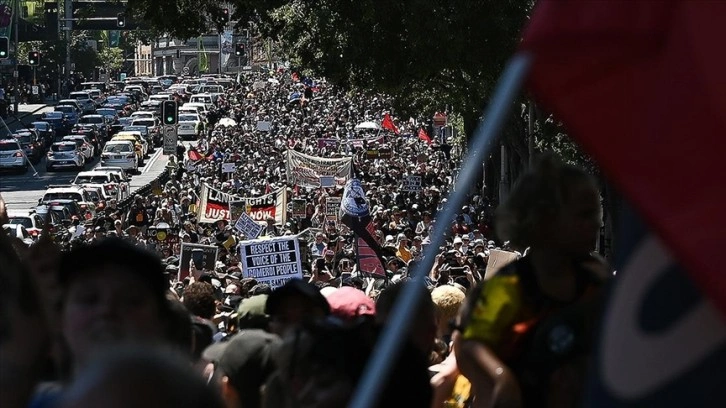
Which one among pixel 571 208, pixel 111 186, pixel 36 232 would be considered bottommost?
pixel 111 186

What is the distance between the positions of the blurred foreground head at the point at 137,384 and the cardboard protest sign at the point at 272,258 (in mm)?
15967

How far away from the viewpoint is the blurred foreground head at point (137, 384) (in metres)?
2.59

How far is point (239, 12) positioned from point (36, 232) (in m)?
13.9

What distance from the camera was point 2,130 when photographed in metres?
83.6

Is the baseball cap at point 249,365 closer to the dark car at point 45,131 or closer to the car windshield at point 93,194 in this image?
the car windshield at point 93,194

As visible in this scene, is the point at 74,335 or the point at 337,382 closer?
the point at 74,335

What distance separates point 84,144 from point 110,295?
66590mm

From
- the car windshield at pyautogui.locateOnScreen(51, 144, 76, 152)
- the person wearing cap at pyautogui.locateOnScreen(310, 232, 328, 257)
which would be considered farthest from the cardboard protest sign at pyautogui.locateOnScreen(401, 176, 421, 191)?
the car windshield at pyautogui.locateOnScreen(51, 144, 76, 152)

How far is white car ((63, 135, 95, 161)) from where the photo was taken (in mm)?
69375

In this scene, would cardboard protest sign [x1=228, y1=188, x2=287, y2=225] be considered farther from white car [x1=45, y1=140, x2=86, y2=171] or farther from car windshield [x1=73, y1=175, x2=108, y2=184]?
white car [x1=45, y1=140, x2=86, y2=171]

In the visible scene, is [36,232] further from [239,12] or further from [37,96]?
[37,96]

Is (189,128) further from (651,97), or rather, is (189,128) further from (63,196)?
(651,97)

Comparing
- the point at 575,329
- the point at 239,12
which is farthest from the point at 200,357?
the point at 239,12

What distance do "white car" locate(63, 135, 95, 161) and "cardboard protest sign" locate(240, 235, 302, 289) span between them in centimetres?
5093
